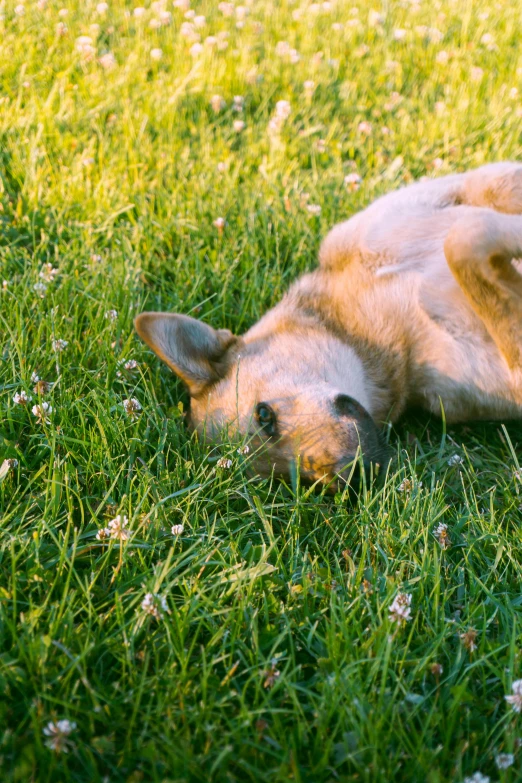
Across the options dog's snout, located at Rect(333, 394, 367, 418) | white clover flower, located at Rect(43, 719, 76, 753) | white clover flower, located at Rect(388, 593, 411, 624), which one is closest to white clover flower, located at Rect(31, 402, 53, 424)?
dog's snout, located at Rect(333, 394, 367, 418)

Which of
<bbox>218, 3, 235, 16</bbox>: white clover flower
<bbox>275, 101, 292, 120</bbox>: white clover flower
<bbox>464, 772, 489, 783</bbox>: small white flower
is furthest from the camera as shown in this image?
<bbox>218, 3, 235, 16</bbox>: white clover flower

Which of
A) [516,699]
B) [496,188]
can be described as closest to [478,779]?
[516,699]

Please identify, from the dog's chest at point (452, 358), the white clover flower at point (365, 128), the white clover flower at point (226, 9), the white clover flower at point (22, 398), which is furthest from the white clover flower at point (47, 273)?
the white clover flower at point (226, 9)

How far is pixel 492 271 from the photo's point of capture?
109 inches

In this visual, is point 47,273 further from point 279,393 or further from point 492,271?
point 492,271

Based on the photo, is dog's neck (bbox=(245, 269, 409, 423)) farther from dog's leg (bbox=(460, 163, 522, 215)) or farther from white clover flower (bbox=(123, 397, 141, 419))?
dog's leg (bbox=(460, 163, 522, 215))

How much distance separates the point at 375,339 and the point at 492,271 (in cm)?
58

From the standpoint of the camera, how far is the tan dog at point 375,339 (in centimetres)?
275

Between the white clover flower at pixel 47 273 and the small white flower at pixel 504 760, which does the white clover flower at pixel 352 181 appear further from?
the small white flower at pixel 504 760

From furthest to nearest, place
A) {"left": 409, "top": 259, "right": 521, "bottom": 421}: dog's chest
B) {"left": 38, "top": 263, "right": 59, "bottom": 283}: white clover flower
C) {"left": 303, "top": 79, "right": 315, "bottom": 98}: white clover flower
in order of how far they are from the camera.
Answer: {"left": 303, "top": 79, "right": 315, "bottom": 98}: white clover flower
{"left": 38, "top": 263, "right": 59, "bottom": 283}: white clover flower
{"left": 409, "top": 259, "right": 521, "bottom": 421}: dog's chest

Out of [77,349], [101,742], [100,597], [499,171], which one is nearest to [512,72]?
[499,171]

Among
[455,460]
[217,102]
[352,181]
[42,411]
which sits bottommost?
[455,460]

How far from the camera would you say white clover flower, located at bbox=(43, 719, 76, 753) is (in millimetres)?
1649

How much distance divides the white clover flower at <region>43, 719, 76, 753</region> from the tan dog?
1234 mm
